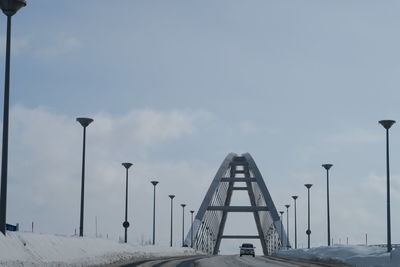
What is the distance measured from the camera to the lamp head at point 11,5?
27125mm

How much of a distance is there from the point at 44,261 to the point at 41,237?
3638mm

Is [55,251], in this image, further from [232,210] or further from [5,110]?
[232,210]

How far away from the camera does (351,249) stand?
5347 cm

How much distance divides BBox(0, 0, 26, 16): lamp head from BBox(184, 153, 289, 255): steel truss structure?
10091 centimetres

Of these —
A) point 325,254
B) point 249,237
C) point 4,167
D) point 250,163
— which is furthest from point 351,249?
point 249,237

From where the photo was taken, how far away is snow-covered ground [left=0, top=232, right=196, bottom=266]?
25219 millimetres

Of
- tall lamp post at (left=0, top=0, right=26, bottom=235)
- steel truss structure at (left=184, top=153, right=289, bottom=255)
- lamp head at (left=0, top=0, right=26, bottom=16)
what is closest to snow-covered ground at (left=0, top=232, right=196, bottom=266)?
tall lamp post at (left=0, top=0, right=26, bottom=235)

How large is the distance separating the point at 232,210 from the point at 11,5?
115 metres

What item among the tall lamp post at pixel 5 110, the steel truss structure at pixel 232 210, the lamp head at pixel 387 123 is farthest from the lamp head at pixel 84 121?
the steel truss structure at pixel 232 210

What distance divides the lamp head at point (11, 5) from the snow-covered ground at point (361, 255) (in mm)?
18207

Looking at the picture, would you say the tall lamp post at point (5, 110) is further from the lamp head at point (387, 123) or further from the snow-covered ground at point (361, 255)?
the lamp head at point (387, 123)

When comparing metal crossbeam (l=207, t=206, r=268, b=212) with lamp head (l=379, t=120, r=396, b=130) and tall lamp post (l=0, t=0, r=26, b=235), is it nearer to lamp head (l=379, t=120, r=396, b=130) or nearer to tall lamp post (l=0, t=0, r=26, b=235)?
lamp head (l=379, t=120, r=396, b=130)

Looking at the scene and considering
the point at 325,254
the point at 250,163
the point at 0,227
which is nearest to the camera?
the point at 0,227

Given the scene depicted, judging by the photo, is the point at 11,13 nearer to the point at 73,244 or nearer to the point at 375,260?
the point at 73,244
